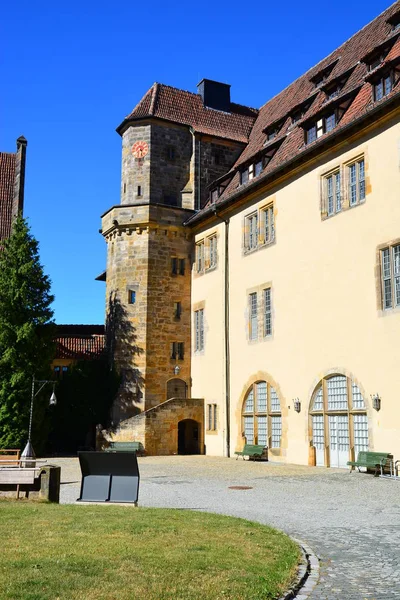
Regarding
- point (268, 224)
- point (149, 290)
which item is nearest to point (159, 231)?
point (149, 290)

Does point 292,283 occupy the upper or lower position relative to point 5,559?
upper

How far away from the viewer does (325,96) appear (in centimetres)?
2842

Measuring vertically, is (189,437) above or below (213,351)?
below

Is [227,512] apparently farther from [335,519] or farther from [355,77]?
[355,77]

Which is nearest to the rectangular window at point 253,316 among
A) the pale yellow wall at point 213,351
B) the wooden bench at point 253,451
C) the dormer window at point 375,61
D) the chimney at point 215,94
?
the pale yellow wall at point 213,351

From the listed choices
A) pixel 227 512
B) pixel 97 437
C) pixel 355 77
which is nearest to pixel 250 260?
pixel 355 77

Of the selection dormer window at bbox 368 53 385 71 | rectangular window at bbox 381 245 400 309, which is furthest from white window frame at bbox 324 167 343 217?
dormer window at bbox 368 53 385 71

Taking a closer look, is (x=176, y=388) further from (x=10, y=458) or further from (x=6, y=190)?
(x=6, y=190)

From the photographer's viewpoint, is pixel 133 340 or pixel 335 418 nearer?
pixel 335 418

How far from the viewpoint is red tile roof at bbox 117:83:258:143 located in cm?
3612

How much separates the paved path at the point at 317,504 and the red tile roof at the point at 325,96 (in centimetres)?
1179

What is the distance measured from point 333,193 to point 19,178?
23.1m

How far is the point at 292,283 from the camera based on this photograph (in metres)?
26.2

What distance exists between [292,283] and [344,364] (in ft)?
14.9
